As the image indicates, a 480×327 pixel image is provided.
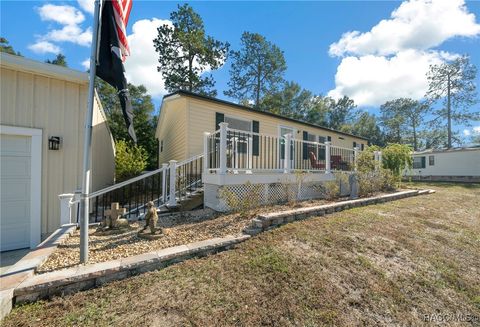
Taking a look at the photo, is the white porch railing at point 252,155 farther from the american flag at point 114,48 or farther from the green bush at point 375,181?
the american flag at point 114,48

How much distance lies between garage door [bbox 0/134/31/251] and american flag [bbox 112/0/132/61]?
3.28 m

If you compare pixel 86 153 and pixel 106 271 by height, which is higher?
pixel 86 153

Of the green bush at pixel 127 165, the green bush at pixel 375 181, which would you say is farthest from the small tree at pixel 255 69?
the green bush at pixel 375 181

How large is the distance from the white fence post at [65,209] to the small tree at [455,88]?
35396 millimetres

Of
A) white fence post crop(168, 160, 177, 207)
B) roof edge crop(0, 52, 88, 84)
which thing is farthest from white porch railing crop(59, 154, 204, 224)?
roof edge crop(0, 52, 88, 84)

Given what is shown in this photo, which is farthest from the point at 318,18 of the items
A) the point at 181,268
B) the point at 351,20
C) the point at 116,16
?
the point at 181,268

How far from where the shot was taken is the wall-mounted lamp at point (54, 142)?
4.73m

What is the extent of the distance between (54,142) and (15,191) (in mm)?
1153

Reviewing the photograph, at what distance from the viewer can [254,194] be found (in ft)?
17.3

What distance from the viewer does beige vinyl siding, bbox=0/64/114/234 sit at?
4.43 meters

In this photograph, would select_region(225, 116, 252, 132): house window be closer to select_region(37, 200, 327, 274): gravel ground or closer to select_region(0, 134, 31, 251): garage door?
select_region(37, 200, 327, 274): gravel ground

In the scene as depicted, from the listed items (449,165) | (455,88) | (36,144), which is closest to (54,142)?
(36,144)

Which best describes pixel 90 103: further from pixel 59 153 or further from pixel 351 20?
pixel 351 20

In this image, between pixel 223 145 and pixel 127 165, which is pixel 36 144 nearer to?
pixel 223 145
